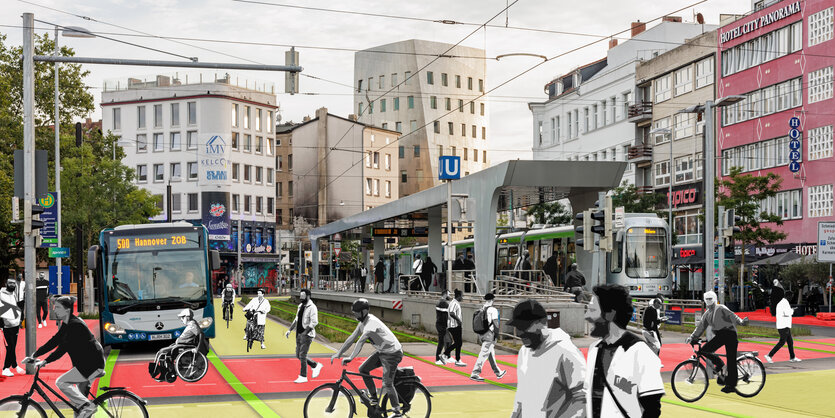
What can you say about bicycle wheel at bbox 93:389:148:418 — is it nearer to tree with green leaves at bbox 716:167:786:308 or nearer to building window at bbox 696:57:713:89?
tree with green leaves at bbox 716:167:786:308

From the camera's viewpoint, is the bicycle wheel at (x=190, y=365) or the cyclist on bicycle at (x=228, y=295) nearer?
the bicycle wheel at (x=190, y=365)

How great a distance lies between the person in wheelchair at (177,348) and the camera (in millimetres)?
16391

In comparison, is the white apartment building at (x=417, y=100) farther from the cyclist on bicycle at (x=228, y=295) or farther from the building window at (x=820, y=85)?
the cyclist on bicycle at (x=228, y=295)

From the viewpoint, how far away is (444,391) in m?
15.0

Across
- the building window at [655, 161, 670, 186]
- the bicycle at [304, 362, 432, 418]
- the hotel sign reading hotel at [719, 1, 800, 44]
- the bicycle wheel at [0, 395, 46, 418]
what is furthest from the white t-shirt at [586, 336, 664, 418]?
the building window at [655, 161, 670, 186]

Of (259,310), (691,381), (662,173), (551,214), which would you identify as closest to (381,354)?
(691,381)

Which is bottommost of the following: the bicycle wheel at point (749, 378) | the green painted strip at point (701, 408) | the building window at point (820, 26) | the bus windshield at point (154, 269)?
the green painted strip at point (701, 408)

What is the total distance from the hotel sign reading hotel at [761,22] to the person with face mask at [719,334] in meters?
38.8

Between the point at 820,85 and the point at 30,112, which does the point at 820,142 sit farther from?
the point at 30,112

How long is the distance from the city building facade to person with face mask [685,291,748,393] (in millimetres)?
71434

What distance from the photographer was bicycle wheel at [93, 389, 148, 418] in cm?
966

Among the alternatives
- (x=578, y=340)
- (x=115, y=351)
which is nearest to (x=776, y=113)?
(x=578, y=340)

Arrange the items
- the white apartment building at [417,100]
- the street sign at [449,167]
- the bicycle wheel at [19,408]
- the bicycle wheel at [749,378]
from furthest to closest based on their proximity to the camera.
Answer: the white apartment building at [417,100] → the street sign at [449,167] → the bicycle wheel at [749,378] → the bicycle wheel at [19,408]

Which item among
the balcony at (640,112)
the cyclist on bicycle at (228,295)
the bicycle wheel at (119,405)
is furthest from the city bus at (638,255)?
the balcony at (640,112)
